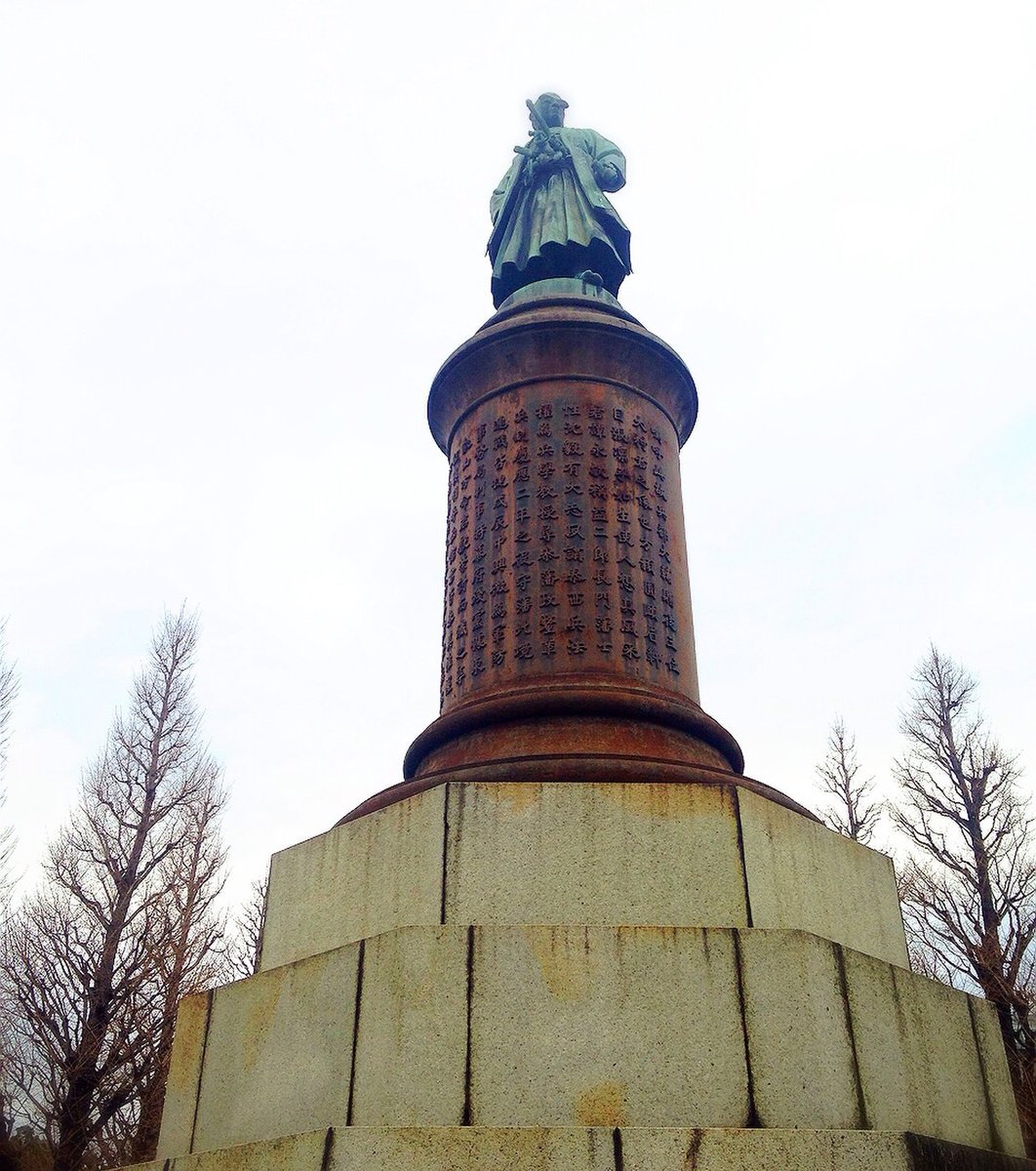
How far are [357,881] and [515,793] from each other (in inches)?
37.5

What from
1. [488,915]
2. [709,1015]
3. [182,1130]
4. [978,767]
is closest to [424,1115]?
[488,915]

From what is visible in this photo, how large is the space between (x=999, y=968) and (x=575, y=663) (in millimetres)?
13489

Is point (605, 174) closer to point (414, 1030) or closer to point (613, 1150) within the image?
point (414, 1030)

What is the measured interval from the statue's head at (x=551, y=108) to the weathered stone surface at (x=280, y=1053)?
678 centimetres

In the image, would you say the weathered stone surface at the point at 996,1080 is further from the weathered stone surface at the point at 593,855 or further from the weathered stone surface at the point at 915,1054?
the weathered stone surface at the point at 593,855

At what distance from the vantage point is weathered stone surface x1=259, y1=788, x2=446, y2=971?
4.90 metres

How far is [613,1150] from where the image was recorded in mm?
3721

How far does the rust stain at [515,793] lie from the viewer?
4.89 m

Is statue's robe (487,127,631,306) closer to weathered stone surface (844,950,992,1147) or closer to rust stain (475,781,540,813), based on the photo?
rust stain (475,781,540,813)

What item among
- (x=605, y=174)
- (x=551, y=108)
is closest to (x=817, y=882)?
(x=605, y=174)

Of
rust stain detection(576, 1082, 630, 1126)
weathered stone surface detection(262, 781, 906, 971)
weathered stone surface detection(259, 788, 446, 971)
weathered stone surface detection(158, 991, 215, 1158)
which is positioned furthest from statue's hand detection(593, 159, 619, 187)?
rust stain detection(576, 1082, 630, 1126)

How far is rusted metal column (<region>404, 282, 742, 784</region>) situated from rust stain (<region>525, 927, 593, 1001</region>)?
0.97 m

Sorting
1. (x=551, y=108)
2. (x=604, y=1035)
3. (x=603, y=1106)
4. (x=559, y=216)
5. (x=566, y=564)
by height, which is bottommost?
(x=603, y=1106)

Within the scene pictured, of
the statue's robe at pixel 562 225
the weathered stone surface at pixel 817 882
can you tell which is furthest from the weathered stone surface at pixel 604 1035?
the statue's robe at pixel 562 225
